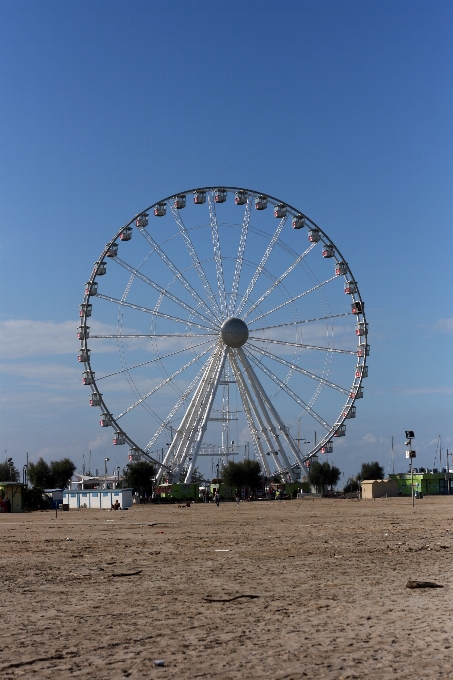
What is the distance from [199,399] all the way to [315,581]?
42.7m

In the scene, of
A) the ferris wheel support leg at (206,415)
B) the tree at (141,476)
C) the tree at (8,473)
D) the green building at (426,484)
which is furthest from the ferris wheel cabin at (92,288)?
the tree at (8,473)

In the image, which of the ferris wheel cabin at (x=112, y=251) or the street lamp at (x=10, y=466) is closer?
the ferris wheel cabin at (x=112, y=251)

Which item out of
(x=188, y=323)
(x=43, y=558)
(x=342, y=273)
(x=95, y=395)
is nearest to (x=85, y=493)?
(x=95, y=395)

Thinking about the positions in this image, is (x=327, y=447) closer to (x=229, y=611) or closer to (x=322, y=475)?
(x=322, y=475)

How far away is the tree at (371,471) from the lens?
371 ft

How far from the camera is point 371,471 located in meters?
114

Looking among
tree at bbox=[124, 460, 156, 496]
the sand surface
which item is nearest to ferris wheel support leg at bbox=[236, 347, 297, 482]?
tree at bbox=[124, 460, 156, 496]

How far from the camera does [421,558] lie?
55.2 ft

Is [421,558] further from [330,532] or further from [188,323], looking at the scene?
[188,323]

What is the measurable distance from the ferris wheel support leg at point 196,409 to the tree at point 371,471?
55.4 meters

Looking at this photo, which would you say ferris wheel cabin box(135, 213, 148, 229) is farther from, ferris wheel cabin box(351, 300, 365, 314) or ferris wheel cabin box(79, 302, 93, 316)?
ferris wheel cabin box(351, 300, 365, 314)

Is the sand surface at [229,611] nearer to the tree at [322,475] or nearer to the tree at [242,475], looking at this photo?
the tree at [242,475]

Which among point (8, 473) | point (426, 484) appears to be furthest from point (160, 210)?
point (8, 473)

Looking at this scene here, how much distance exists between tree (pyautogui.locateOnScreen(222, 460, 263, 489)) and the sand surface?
204 ft
